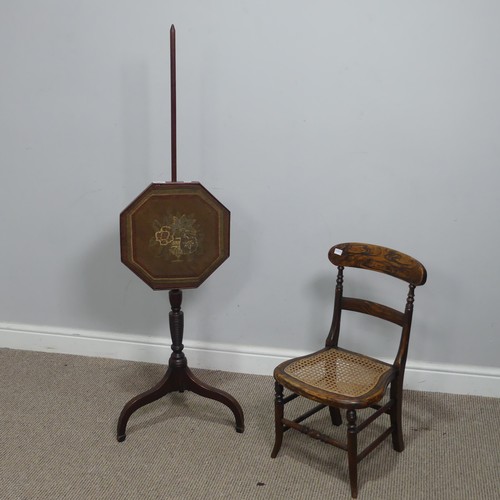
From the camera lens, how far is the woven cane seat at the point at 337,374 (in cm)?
214

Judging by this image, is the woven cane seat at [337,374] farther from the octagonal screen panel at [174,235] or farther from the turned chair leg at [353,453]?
the octagonal screen panel at [174,235]

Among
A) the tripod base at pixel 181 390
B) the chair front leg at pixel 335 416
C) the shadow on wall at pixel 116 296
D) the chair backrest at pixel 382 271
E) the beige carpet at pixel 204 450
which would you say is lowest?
the beige carpet at pixel 204 450

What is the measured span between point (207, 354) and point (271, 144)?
3.52ft

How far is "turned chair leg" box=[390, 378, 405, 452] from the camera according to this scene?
231 cm

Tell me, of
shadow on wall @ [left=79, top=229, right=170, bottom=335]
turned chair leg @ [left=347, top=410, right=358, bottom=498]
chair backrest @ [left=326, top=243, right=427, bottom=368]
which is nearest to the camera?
turned chair leg @ [left=347, top=410, right=358, bottom=498]

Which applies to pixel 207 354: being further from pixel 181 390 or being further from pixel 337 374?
pixel 337 374

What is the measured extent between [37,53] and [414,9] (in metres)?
1.70

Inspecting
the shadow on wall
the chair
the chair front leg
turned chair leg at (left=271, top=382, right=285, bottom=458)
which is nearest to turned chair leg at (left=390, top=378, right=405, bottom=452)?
the chair

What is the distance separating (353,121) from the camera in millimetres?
2666

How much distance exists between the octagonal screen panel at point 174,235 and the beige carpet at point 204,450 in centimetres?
64

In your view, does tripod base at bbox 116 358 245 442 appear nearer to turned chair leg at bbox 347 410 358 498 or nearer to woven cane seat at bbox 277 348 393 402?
woven cane seat at bbox 277 348 393 402

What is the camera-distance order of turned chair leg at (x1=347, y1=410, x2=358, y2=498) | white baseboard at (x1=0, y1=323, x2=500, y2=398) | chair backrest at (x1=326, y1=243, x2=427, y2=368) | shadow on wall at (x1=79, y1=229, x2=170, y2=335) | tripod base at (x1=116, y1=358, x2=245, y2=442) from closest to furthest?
turned chair leg at (x1=347, y1=410, x2=358, y2=498), chair backrest at (x1=326, y1=243, x2=427, y2=368), tripod base at (x1=116, y1=358, x2=245, y2=442), white baseboard at (x1=0, y1=323, x2=500, y2=398), shadow on wall at (x1=79, y1=229, x2=170, y2=335)

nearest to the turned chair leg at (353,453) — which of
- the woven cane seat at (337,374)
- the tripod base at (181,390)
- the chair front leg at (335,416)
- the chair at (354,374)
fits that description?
the chair at (354,374)

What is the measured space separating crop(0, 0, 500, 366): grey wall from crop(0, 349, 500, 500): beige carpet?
1.04ft
